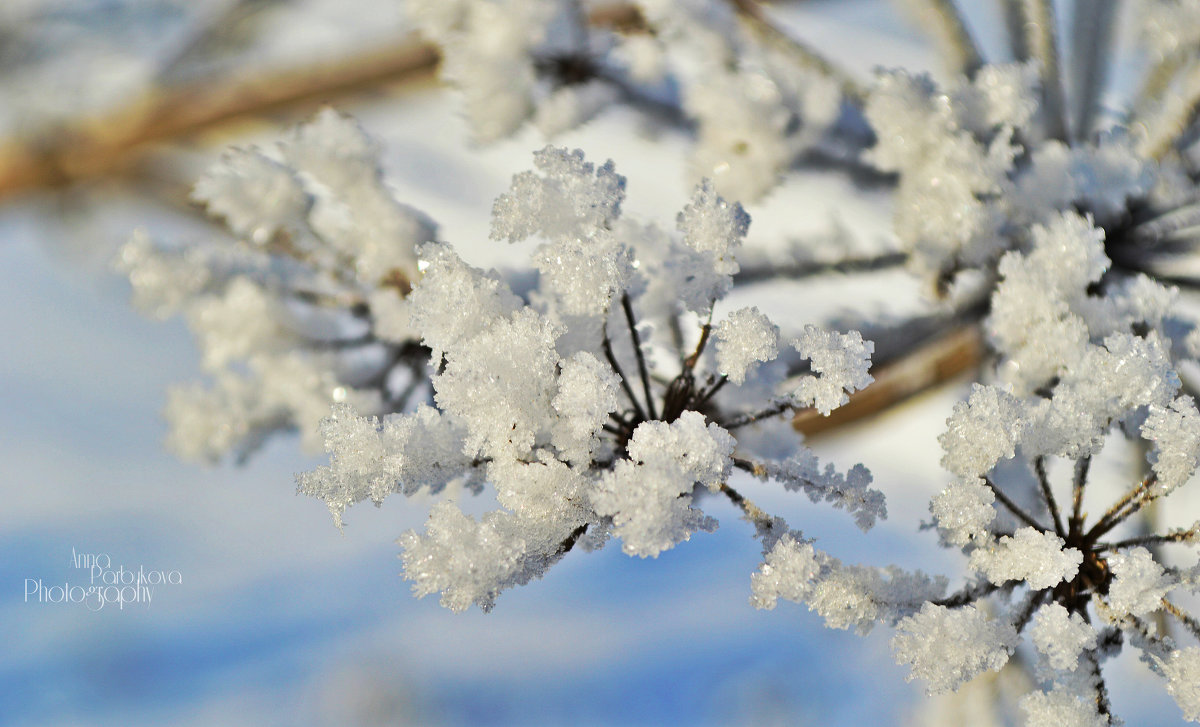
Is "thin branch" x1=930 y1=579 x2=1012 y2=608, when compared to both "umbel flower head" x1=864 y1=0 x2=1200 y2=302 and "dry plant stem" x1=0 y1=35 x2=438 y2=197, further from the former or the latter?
"dry plant stem" x1=0 y1=35 x2=438 y2=197

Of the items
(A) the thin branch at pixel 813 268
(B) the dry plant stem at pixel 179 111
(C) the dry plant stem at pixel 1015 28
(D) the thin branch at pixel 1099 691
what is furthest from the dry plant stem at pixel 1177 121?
(B) the dry plant stem at pixel 179 111

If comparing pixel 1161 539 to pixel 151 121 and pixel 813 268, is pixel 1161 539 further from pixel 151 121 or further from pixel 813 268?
pixel 151 121

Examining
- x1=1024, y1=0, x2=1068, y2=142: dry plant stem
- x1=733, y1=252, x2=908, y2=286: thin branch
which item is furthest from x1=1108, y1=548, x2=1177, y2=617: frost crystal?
x1=1024, y1=0, x2=1068, y2=142: dry plant stem

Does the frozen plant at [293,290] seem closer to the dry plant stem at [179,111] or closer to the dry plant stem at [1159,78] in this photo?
the dry plant stem at [179,111]

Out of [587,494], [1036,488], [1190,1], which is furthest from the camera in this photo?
[1190,1]

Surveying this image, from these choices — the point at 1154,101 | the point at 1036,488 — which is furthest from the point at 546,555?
the point at 1154,101

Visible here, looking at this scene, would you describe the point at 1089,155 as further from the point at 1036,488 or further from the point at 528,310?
the point at 528,310
